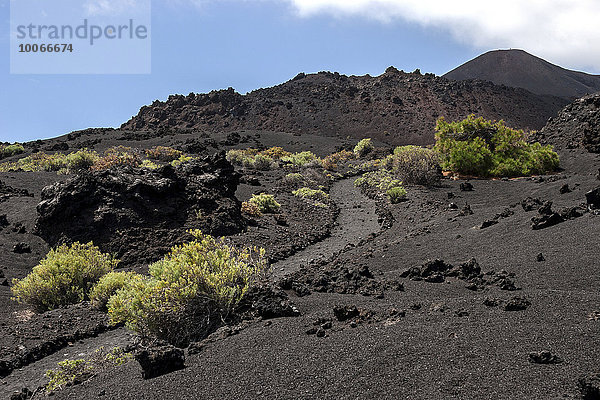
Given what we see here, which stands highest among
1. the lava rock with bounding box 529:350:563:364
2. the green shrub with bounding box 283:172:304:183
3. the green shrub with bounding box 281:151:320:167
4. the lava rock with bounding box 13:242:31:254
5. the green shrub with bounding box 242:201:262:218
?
the green shrub with bounding box 281:151:320:167

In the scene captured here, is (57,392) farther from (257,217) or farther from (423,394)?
(257,217)

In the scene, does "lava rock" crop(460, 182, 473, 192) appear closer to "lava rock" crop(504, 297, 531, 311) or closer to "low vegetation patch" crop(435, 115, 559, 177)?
"low vegetation patch" crop(435, 115, 559, 177)

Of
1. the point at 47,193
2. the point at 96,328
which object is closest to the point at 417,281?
the point at 96,328

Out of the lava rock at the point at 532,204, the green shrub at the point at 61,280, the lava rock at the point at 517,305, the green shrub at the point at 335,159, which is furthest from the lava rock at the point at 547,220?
the green shrub at the point at 335,159

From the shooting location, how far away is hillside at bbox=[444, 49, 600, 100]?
327 ft

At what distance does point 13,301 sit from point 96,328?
8.63 feet

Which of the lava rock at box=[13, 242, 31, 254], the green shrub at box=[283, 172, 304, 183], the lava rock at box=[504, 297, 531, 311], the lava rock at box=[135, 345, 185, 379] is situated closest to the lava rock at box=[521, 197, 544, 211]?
the lava rock at box=[504, 297, 531, 311]

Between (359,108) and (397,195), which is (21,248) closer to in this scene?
(397,195)

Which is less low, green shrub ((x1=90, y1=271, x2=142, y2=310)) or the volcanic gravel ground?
the volcanic gravel ground

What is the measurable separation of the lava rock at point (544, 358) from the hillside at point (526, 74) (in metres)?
106

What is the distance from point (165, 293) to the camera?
5.32 m

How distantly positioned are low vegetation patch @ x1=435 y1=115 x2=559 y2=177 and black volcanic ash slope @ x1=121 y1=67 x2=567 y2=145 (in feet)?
115

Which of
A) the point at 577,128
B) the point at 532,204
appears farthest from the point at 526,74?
the point at 532,204

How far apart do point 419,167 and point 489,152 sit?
325 cm
